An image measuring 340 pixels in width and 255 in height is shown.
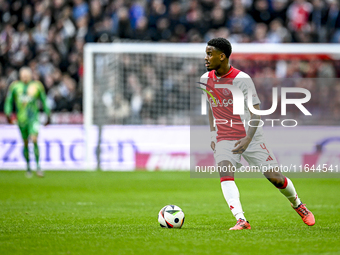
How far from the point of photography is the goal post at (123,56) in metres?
15.6

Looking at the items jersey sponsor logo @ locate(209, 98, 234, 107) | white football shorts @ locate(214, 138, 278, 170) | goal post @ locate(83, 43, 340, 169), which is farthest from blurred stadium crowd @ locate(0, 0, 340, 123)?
white football shorts @ locate(214, 138, 278, 170)

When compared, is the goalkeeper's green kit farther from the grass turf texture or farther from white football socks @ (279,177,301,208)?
white football socks @ (279,177,301,208)

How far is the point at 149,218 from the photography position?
23.5 feet

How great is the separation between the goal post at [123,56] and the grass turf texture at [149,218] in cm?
329

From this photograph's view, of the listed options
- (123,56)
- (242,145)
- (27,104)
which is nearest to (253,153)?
(242,145)

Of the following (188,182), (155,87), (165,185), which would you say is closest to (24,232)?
(165,185)

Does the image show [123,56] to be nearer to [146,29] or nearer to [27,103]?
[146,29]

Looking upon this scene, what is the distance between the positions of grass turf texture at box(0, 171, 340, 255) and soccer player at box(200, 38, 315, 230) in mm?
414

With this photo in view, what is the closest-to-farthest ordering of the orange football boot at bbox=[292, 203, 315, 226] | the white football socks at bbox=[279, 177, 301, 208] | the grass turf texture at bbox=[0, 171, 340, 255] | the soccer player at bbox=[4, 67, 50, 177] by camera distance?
the grass turf texture at bbox=[0, 171, 340, 255], the white football socks at bbox=[279, 177, 301, 208], the orange football boot at bbox=[292, 203, 315, 226], the soccer player at bbox=[4, 67, 50, 177]

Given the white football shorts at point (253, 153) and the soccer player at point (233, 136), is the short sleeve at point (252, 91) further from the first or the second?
the white football shorts at point (253, 153)

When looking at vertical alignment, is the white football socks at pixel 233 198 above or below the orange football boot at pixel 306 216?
above

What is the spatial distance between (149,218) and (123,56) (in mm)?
10533

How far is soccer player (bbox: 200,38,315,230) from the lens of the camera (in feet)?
19.5

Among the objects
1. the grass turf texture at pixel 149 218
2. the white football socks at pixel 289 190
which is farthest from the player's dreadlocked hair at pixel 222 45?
the grass turf texture at pixel 149 218
